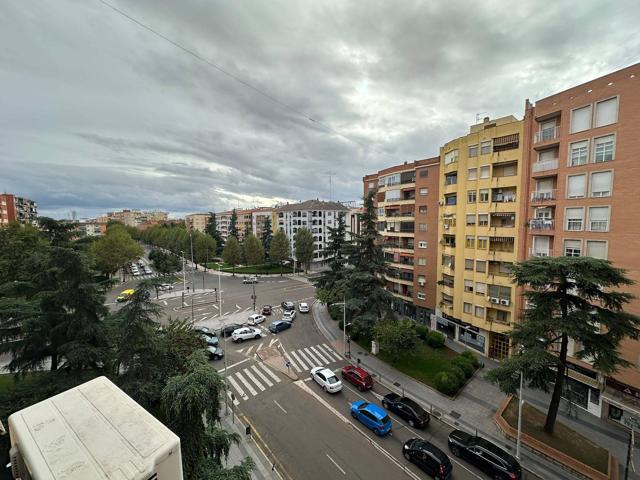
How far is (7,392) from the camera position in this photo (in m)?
11.6

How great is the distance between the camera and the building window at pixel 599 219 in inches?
675

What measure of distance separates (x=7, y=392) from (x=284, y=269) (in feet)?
181

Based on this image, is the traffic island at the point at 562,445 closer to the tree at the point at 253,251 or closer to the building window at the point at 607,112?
the building window at the point at 607,112

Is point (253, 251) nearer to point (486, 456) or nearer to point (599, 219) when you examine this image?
point (486, 456)

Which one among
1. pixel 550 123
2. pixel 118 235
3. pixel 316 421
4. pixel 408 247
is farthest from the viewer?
pixel 118 235

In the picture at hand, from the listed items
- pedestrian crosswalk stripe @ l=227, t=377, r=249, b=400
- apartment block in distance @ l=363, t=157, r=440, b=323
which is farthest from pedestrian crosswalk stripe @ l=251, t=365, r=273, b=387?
apartment block in distance @ l=363, t=157, r=440, b=323

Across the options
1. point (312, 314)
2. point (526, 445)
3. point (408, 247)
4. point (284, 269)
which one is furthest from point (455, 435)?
point (284, 269)

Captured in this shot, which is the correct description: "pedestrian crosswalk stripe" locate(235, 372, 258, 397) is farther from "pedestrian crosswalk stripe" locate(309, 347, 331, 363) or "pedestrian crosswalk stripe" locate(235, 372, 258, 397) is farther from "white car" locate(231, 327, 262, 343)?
"pedestrian crosswalk stripe" locate(309, 347, 331, 363)

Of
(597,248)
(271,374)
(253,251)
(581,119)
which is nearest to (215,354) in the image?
(271,374)

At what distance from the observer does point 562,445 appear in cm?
1493

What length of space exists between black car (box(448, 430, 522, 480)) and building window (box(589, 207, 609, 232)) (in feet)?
48.0

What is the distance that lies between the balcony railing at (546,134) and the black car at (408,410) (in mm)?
20932

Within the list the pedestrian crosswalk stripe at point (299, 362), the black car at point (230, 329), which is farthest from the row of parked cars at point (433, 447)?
the black car at point (230, 329)

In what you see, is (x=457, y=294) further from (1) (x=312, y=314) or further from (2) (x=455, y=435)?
(1) (x=312, y=314)
